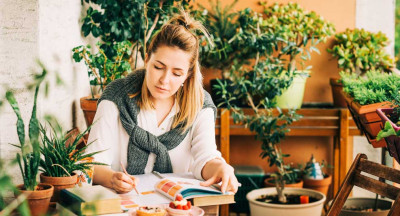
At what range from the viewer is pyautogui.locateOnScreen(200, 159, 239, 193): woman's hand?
1.74m

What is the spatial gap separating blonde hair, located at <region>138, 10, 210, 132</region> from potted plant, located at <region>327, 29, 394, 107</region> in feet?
7.14

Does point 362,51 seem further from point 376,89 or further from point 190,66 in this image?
point 190,66

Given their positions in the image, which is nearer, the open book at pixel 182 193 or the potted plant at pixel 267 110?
the open book at pixel 182 193

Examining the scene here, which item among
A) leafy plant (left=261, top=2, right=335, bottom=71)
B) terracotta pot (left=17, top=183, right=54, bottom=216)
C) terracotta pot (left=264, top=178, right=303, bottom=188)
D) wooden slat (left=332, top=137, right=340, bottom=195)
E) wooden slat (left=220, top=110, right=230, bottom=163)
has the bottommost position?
terracotta pot (left=264, top=178, right=303, bottom=188)

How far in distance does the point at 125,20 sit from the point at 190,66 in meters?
1.07

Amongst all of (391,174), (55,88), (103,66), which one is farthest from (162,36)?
(391,174)

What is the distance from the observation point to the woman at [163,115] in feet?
6.82

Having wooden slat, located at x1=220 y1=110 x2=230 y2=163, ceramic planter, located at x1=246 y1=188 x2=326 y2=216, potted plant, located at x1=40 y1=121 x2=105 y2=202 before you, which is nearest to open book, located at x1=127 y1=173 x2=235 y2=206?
potted plant, located at x1=40 y1=121 x2=105 y2=202

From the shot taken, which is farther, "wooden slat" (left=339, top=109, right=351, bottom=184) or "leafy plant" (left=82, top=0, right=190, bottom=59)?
"wooden slat" (left=339, top=109, right=351, bottom=184)

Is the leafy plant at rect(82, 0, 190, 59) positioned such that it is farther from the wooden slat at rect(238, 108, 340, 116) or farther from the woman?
the wooden slat at rect(238, 108, 340, 116)

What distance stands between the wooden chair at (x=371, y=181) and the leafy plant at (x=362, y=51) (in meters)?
2.09

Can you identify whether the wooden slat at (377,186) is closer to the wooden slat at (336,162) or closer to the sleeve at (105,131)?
the sleeve at (105,131)

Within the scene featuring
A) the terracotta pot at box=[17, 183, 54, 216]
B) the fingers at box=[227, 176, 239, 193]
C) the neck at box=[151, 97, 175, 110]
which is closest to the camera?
the terracotta pot at box=[17, 183, 54, 216]

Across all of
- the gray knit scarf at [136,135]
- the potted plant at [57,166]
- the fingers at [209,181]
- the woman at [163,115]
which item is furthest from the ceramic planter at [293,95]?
the potted plant at [57,166]
